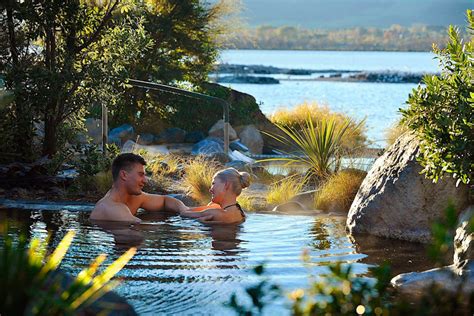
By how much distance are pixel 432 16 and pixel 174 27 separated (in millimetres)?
110068

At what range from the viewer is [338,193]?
10891mm

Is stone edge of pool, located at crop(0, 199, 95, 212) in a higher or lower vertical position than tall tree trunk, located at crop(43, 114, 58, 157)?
lower

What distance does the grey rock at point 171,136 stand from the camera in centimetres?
2077

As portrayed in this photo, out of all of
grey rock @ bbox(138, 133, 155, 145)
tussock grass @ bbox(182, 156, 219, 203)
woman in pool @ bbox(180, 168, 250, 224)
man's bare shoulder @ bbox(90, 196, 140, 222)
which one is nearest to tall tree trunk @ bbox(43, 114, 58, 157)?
tussock grass @ bbox(182, 156, 219, 203)

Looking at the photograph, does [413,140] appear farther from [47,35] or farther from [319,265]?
[47,35]

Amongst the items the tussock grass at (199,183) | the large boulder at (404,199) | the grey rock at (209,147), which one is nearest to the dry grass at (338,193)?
the tussock grass at (199,183)

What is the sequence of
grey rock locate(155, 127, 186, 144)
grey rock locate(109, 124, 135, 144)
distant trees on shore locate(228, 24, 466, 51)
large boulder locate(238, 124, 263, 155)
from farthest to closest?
distant trees on shore locate(228, 24, 466, 51) < large boulder locate(238, 124, 263, 155) < grey rock locate(155, 127, 186, 144) < grey rock locate(109, 124, 135, 144)

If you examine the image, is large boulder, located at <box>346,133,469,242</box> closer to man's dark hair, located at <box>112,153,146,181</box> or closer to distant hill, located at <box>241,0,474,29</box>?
man's dark hair, located at <box>112,153,146,181</box>

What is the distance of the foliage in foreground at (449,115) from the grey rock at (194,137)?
43.3ft

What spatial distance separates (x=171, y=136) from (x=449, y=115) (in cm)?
1346

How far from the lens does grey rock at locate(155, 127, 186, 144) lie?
2077 centimetres

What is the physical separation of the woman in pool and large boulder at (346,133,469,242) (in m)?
1.35

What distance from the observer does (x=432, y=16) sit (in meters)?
127

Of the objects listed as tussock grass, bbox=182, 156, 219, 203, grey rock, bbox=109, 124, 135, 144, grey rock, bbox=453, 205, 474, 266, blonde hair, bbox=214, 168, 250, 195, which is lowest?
grey rock, bbox=453, 205, 474, 266
